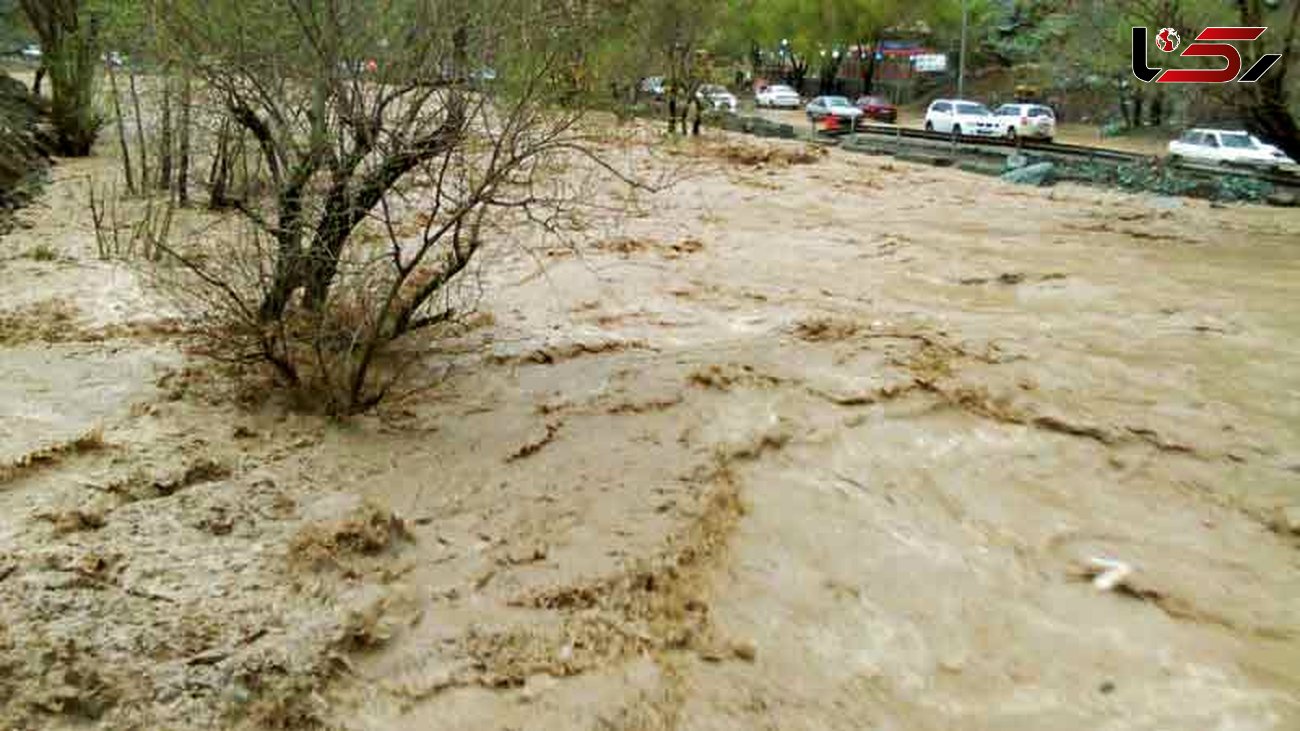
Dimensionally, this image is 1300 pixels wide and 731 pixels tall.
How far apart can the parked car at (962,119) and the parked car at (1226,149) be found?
6.05 metres

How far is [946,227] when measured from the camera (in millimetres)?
14805

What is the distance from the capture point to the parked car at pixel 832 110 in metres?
34.4

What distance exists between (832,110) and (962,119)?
5403 mm

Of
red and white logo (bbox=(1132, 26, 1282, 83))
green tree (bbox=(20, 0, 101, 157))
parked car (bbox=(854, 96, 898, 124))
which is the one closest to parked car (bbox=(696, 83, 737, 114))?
parked car (bbox=(854, 96, 898, 124))

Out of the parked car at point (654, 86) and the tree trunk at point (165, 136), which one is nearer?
Result: the tree trunk at point (165, 136)

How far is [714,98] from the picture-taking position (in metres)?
30.8

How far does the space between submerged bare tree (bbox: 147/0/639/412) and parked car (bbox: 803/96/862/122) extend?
28.8m

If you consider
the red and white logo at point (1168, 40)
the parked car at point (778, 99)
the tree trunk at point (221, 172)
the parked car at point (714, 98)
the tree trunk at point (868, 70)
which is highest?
the tree trunk at point (868, 70)

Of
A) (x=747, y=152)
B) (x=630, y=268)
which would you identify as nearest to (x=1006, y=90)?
(x=747, y=152)

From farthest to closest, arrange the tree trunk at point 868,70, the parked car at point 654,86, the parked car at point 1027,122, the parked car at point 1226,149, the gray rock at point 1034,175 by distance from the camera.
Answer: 1. the tree trunk at point 868,70
2. the parked car at point 1027,122
3. the parked car at point 1226,149
4. the gray rock at point 1034,175
5. the parked car at point 654,86

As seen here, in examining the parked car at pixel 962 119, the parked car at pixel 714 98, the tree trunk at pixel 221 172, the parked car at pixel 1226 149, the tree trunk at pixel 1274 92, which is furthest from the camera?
the parked car at pixel 962 119

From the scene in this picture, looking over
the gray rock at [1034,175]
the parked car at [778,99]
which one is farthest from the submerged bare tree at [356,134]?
the parked car at [778,99]

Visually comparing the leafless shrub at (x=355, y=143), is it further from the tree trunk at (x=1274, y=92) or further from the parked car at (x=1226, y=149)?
the parked car at (x=1226, y=149)

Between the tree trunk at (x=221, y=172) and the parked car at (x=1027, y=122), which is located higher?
the parked car at (x=1027, y=122)
